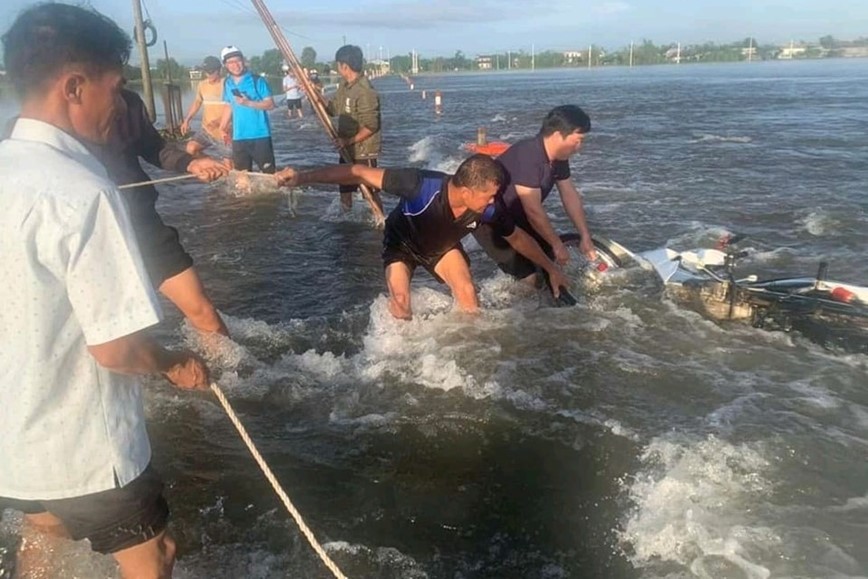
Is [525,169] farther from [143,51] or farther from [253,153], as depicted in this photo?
[143,51]

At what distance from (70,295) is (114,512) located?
2.46 ft

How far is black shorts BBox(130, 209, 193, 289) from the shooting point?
14.3ft

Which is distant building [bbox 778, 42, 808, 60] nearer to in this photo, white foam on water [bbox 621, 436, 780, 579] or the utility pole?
the utility pole

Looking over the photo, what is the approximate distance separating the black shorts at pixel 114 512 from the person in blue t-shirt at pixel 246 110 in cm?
863

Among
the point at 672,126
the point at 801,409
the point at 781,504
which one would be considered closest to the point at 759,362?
the point at 801,409

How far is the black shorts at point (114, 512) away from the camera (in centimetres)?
214

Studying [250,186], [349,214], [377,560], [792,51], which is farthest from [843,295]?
[792,51]

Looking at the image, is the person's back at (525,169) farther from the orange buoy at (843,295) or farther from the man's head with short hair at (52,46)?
the man's head with short hair at (52,46)

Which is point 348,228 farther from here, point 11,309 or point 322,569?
point 11,309

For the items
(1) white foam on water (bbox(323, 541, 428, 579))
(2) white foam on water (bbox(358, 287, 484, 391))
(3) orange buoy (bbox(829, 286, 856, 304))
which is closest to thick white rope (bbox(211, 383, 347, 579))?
(1) white foam on water (bbox(323, 541, 428, 579))

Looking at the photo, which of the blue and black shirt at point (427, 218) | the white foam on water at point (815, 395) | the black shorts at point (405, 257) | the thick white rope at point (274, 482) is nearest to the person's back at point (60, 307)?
the thick white rope at point (274, 482)

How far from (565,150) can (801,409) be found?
111 inches

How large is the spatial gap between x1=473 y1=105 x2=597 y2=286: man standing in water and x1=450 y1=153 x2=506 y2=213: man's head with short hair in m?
1.02

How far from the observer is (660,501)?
12.5 ft
